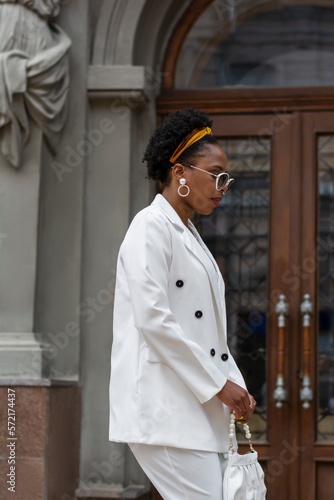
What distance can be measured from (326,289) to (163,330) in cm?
306

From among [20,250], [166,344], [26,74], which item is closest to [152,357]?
[166,344]

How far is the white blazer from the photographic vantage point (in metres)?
3.34

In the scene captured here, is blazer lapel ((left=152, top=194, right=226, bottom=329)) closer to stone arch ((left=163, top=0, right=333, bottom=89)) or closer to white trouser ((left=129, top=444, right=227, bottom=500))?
white trouser ((left=129, top=444, right=227, bottom=500))

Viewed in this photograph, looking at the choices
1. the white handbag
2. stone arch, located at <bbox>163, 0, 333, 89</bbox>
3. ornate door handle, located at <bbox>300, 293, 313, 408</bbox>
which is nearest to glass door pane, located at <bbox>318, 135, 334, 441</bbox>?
ornate door handle, located at <bbox>300, 293, 313, 408</bbox>

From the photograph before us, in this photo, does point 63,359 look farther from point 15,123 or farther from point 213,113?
point 213,113

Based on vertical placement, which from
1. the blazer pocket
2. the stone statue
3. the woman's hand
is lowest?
the woman's hand

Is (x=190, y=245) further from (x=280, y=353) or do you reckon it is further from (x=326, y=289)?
(x=326, y=289)

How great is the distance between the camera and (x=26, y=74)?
569cm

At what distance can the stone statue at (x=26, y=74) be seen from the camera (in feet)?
18.6

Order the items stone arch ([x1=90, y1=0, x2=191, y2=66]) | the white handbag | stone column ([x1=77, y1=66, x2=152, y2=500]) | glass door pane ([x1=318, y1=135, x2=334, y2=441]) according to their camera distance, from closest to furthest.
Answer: the white handbag → stone column ([x1=77, y1=66, x2=152, y2=500]) → glass door pane ([x1=318, y1=135, x2=334, y2=441]) → stone arch ([x1=90, y1=0, x2=191, y2=66])

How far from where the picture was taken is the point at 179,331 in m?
3.35

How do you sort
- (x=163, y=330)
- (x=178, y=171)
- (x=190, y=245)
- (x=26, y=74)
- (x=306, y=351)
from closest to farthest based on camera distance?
1. (x=163, y=330)
2. (x=190, y=245)
3. (x=178, y=171)
4. (x=26, y=74)
5. (x=306, y=351)

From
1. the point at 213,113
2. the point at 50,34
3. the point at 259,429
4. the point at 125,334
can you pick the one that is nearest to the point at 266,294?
the point at 259,429

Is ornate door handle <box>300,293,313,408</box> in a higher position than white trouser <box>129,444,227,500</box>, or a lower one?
higher
